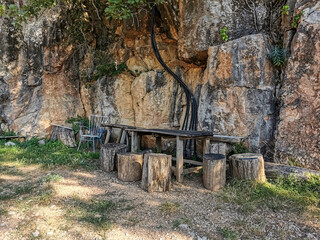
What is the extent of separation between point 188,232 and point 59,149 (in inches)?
204

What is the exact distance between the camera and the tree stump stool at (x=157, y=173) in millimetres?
3586

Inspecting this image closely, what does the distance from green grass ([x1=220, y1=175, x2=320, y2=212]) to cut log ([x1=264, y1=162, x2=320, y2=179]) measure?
79mm

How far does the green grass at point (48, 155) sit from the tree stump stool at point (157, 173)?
1.73 metres

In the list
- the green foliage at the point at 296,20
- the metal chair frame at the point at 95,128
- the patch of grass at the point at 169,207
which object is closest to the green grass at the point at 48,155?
the metal chair frame at the point at 95,128

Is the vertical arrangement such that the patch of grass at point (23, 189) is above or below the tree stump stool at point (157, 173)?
below

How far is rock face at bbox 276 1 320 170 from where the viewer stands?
4.19 m

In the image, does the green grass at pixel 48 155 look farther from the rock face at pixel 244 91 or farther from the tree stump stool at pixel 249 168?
the rock face at pixel 244 91

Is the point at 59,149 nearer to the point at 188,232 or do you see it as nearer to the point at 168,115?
the point at 168,115

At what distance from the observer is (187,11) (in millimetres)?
5961

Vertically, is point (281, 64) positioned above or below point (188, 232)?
above

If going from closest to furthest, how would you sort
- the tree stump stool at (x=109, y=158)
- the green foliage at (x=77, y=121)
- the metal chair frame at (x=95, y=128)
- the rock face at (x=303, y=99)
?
the rock face at (x=303, y=99), the tree stump stool at (x=109, y=158), the metal chair frame at (x=95, y=128), the green foliage at (x=77, y=121)

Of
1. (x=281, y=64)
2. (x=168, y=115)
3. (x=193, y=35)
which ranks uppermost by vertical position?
(x=193, y=35)

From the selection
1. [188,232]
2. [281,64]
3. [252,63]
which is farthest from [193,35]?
[188,232]

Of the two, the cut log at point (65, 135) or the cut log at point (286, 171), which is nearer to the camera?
the cut log at point (286, 171)
